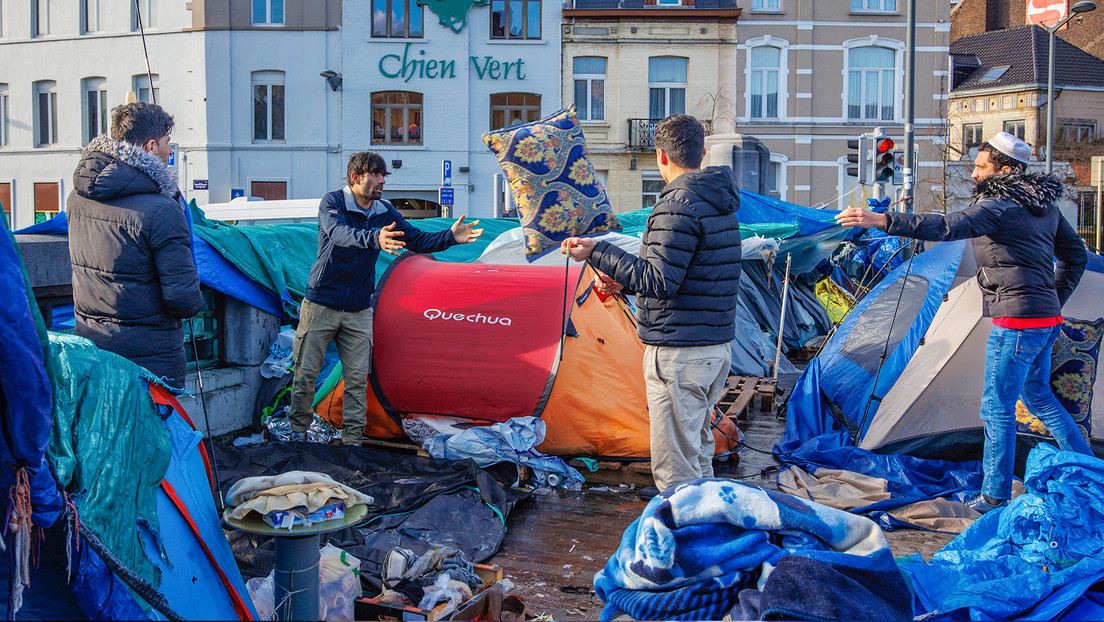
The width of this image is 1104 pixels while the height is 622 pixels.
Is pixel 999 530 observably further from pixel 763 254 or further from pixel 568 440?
pixel 763 254

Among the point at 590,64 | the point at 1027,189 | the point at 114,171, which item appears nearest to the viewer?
the point at 114,171

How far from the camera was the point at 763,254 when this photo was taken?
10734mm

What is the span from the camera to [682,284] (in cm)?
398

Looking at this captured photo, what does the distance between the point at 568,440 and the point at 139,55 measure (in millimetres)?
22168

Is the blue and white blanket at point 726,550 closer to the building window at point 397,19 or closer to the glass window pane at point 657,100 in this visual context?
the glass window pane at point 657,100

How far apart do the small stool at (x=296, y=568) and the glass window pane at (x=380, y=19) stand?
2208cm

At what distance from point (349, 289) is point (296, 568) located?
9.01ft

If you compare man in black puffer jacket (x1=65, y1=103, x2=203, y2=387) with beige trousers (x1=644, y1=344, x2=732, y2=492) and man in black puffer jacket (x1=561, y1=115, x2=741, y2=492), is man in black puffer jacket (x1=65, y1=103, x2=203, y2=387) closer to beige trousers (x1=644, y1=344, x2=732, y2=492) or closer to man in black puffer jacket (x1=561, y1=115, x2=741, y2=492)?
man in black puffer jacket (x1=561, y1=115, x2=741, y2=492)

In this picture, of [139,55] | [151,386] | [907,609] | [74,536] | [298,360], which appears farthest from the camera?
[139,55]

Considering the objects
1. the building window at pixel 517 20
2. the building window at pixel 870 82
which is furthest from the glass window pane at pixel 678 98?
the building window at pixel 870 82

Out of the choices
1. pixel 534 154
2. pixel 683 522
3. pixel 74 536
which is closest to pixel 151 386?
pixel 74 536

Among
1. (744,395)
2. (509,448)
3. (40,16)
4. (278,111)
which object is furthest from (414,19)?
(509,448)

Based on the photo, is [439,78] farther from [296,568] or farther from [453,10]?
[296,568]

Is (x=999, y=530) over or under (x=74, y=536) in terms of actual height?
under
